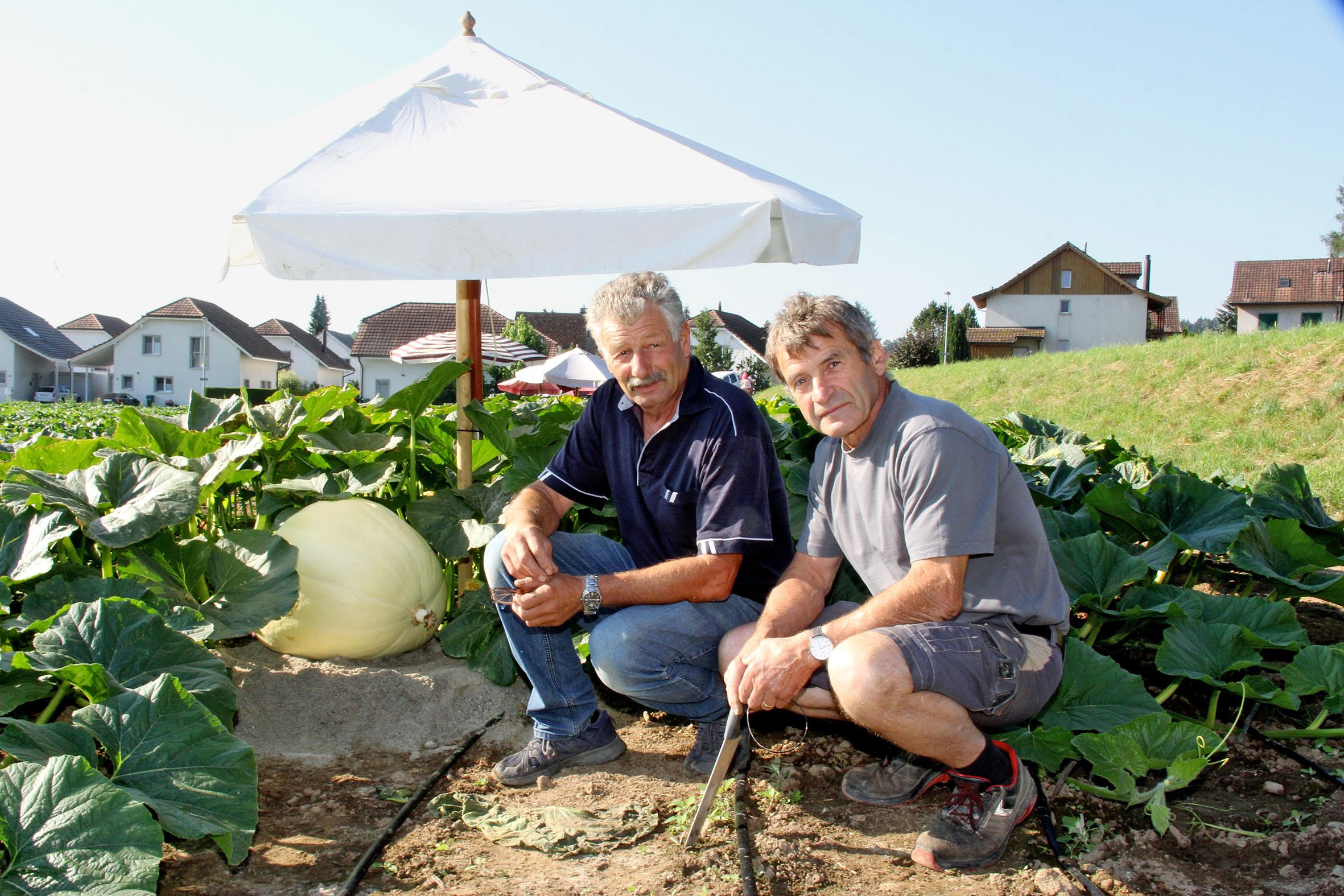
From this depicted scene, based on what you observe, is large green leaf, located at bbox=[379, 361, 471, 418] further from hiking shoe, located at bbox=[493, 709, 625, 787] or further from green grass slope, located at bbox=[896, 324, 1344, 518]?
green grass slope, located at bbox=[896, 324, 1344, 518]

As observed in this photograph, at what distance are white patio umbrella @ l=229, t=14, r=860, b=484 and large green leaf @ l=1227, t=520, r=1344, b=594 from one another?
149 cm

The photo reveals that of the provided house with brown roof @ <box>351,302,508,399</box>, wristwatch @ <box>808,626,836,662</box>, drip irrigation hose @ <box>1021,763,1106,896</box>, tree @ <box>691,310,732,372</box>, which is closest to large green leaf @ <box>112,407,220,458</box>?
wristwatch @ <box>808,626,836,662</box>

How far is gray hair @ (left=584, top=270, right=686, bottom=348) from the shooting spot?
240 centimetres

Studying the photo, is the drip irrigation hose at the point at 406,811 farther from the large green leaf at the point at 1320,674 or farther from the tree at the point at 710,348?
the tree at the point at 710,348

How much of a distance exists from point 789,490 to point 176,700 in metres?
2.06

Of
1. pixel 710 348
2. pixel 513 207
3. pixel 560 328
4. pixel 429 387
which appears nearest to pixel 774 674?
pixel 513 207

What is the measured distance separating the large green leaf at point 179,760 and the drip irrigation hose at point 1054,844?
1549 mm

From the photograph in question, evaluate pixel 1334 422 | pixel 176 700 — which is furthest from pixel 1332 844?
pixel 1334 422

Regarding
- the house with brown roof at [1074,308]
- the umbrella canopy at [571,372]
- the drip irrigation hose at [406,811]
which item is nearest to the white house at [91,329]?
the umbrella canopy at [571,372]

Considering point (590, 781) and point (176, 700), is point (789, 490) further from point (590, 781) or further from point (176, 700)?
point (176, 700)

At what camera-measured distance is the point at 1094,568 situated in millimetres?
2705

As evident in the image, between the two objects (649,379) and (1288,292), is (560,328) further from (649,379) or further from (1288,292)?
(649,379)

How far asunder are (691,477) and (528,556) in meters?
0.45

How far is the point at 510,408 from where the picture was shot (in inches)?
157
